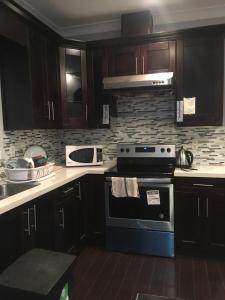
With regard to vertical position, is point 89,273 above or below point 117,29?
below

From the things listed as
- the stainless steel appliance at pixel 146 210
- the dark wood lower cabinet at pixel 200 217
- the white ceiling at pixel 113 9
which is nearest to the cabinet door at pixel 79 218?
the stainless steel appliance at pixel 146 210

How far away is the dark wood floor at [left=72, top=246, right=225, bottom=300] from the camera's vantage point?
2.09 meters

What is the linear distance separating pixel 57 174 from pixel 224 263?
5.95 ft

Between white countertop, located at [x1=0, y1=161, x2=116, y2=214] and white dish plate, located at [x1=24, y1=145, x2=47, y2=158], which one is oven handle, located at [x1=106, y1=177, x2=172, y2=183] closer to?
white countertop, located at [x1=0, y1=161, x2=116, y2=214]

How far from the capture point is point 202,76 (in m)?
2.67

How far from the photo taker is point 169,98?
309 cm

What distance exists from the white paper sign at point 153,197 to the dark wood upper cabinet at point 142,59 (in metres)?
1.27

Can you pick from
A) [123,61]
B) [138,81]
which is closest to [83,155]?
[138,81]

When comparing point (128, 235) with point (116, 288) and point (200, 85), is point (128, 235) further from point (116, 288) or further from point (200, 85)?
point (200, 85)

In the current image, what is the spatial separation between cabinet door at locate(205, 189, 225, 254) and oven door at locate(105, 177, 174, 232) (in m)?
0.35

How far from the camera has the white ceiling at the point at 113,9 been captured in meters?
2.68

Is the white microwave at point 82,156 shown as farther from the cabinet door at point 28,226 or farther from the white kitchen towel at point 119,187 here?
the cabinet door at point 28,226


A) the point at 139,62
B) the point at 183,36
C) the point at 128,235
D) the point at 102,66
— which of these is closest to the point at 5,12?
the point at 102,66

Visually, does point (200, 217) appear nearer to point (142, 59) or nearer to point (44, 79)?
point (142, 59)
